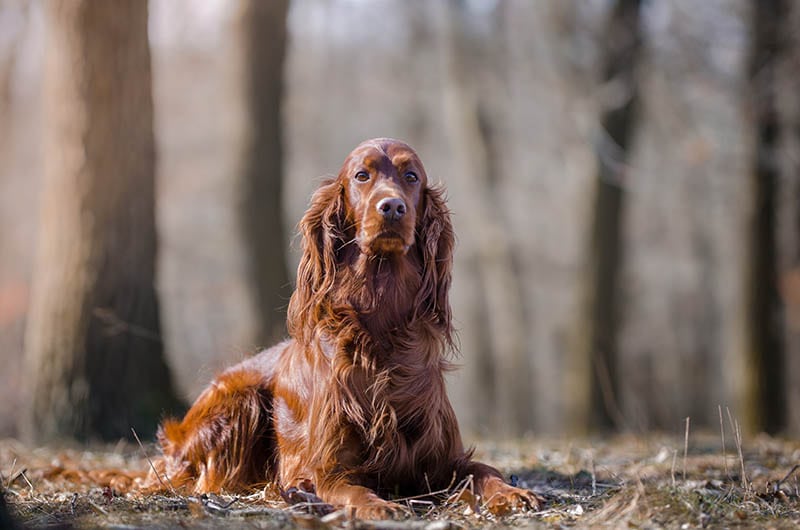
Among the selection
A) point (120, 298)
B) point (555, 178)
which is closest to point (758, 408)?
point (120, 298)

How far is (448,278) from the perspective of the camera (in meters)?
4.59

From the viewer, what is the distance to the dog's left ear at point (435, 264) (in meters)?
4.49

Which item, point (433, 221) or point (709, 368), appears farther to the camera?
point (709, 368)

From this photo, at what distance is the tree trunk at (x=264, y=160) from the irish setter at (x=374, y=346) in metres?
6.38

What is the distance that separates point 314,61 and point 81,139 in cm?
1761

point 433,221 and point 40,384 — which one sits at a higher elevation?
point 433,221

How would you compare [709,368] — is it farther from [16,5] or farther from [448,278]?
[448,278]

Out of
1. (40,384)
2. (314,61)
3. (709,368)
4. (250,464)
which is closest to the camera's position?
(250,464)

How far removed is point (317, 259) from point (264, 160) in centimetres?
675

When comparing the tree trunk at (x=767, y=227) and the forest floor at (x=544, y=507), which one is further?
the tree trunk at (x=767, y=227)

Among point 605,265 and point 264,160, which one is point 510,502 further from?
point 605,265

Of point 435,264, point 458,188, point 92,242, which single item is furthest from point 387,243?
point 458,188

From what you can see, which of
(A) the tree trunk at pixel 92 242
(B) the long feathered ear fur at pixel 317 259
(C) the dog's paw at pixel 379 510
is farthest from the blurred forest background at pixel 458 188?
(C) the dog's paw at pixel 379 510

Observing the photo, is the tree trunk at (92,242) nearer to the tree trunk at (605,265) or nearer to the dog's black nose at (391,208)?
the dog's black nose at (391,208)
